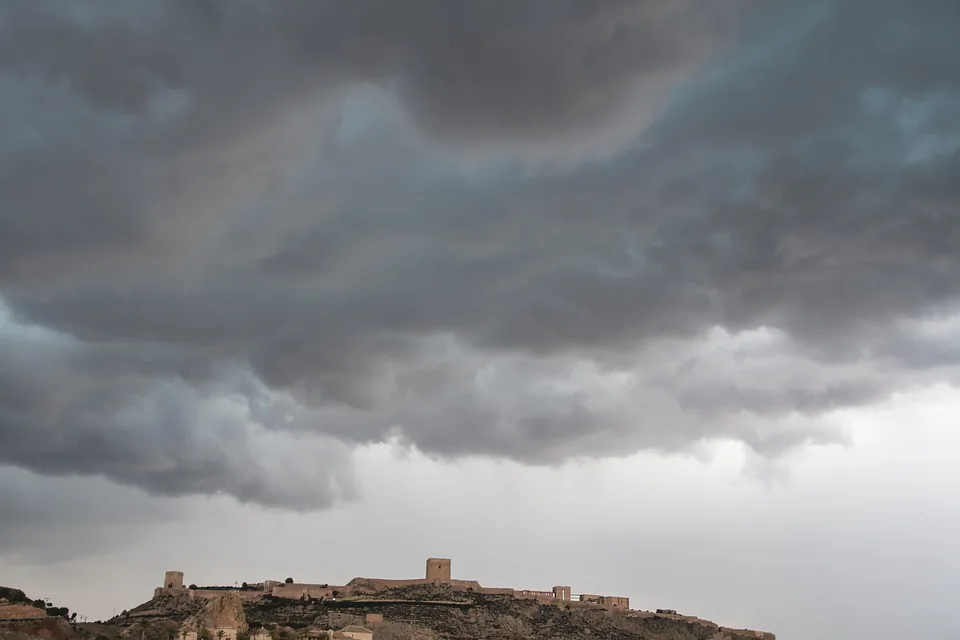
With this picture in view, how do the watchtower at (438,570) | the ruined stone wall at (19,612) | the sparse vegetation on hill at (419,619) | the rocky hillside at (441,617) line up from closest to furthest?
1. the ruined stone wall at (19,612)
2. the sparse vegetation on hill at (419,619)
3. the rocky hillside at (441,617)
4. the watchtower at (438,570)

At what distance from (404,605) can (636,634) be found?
39127mm

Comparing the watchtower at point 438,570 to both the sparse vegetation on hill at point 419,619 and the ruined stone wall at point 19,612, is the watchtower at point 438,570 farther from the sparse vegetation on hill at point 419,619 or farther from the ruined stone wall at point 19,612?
the ruined stone wall at point 19,612

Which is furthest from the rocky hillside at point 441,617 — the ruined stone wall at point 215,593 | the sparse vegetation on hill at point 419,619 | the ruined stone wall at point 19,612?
the ruined stone wall at point 19,612

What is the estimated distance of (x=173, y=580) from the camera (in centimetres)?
15800

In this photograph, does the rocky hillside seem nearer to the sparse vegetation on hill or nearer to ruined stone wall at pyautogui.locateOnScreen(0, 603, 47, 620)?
the sparse vegetation on hill

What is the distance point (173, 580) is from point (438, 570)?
4002 cm

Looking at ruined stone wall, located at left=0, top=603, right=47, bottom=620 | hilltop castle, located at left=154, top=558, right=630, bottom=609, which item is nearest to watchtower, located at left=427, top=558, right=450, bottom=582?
hilltop castle, located at left=154, top=558, right=630, bottom=609

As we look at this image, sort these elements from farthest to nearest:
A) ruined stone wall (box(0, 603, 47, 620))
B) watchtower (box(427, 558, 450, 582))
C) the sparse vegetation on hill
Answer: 1. watchtower (box(427, 558, 450, 582))
2. the sparse vegetation on hill
3. ruined stone wall (box(0, 603, 47, 620))

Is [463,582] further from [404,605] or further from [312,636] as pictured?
[312,636]

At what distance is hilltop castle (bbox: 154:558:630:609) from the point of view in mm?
157125

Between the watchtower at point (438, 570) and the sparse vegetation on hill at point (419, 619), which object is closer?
the sparse vegetation on hill at point (419, 619)

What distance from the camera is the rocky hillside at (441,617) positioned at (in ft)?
458

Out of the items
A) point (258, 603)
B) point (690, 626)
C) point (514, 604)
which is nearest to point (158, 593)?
point (258, 603)

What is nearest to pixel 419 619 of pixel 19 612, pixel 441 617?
pixel 441 617
